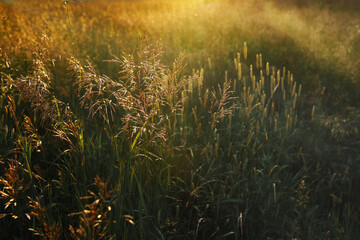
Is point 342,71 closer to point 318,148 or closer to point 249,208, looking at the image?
point 318,148

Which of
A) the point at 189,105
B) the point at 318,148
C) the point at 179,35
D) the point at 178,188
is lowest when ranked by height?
the point at 318,148

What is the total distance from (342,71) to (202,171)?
283 cm

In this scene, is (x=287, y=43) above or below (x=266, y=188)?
above

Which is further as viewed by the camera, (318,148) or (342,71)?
(342,71)

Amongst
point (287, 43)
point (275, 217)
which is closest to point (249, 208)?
point (275, 217)

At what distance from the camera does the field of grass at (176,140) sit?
1.55m

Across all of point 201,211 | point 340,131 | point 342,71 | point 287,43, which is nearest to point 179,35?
point 287,43

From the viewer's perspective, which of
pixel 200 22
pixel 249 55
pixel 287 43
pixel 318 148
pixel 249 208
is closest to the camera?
pixel 249 208

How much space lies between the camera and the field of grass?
155 centimetres

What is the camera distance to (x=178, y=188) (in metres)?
1.92

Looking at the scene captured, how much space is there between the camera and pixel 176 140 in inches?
85.0

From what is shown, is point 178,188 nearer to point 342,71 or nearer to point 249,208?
point 249,208

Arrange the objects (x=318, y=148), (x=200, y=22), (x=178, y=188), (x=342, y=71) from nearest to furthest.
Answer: (x=178, y=188) → (x=318, y=148) → (x=342, y=71) → (x=200, y=22)

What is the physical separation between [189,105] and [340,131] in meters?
1.40
